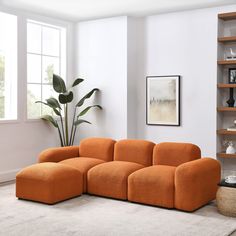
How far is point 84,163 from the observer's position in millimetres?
5375

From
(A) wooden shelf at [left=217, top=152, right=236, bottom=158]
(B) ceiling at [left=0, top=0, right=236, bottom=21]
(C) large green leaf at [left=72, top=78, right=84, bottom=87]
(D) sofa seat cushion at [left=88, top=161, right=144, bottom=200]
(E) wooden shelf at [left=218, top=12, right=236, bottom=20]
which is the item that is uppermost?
(B) ceiling at [left=0, top=0, right=236, bottom=21]

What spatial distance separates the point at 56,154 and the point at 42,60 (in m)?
2.08

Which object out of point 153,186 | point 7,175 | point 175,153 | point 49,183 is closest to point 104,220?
point 153,186

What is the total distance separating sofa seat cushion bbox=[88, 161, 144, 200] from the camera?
4898mm

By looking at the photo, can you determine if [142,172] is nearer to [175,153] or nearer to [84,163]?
[175,153]

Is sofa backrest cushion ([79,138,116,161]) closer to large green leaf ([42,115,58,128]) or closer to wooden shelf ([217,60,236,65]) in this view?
large green leaf ([42,115,58,128])

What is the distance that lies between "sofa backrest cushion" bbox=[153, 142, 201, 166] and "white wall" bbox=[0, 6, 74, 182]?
2336mm

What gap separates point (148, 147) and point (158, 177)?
800 mm

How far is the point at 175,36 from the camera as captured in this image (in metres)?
6.57

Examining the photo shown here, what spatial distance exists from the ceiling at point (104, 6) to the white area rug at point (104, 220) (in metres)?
2.91

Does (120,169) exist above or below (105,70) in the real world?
below

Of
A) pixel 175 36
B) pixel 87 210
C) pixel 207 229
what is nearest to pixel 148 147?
pixel 87 210

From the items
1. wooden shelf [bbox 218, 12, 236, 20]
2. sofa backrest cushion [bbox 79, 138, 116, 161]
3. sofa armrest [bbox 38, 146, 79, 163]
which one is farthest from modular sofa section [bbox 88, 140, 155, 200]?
wooden shelf [bbox 218, 12, 236, 20]

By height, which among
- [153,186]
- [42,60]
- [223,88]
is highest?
[42,60]
